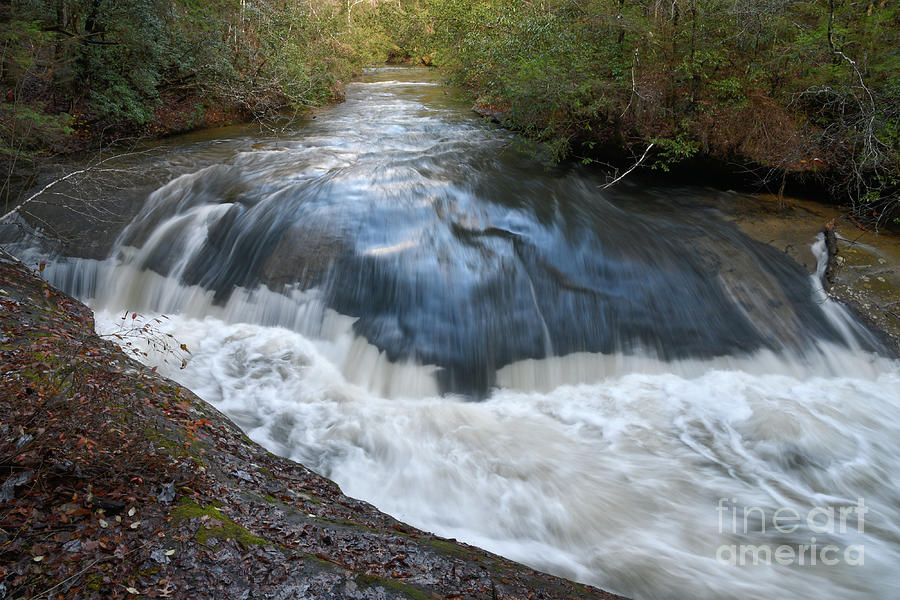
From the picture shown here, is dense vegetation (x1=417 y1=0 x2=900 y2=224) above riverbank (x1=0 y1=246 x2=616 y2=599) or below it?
above

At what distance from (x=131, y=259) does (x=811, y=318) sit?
9657 mm

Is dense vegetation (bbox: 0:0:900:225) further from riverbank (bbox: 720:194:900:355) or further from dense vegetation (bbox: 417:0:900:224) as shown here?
riverbank (bbox: 720:194:900:355)

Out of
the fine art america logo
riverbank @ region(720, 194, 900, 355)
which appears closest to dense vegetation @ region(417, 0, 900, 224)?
riverbank @ region(720, 194, 900, 355)

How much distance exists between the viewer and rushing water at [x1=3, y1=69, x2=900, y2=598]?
433cm

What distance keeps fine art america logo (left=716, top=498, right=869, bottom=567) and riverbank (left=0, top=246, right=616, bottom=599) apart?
65.9 inches

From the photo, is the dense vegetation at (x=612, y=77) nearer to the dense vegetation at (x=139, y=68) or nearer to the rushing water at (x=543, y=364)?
the dense vegetation at (x=139, y=68)

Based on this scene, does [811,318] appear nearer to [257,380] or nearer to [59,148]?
[257,380]

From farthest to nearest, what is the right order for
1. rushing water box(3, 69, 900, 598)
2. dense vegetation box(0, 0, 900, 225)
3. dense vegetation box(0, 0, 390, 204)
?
dense vegetation box(0, 0, 390, 204), dense vegetation box(0, 0, 900, 225), rushing water box(3, 69, 900, 598)

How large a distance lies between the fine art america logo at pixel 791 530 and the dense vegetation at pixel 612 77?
487cm

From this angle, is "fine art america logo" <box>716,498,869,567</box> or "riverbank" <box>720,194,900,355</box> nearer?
"fine art america logo" <box>716,498,869,567</box>

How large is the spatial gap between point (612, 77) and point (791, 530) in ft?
27.7

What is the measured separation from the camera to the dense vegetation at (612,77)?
7762 mm

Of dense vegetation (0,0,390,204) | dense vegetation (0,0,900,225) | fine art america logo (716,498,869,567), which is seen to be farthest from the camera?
dense vegetation (0,0,390,204)

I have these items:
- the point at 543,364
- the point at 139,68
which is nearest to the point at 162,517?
the point at 543,364
